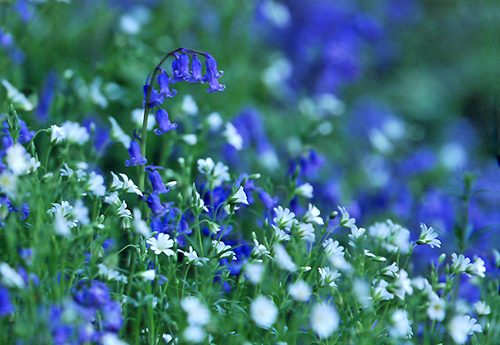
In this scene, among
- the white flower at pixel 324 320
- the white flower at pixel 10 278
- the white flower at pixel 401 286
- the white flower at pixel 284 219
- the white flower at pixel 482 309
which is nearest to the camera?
the white flower at pixel 10 278

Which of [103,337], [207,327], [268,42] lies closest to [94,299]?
[103,337]

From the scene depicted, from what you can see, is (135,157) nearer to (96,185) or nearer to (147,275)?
(96,185)

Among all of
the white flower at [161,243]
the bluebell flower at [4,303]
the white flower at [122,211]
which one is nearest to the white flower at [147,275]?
the white flower at [161,243]

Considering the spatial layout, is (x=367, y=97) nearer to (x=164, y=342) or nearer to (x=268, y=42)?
(x=268, y=42)

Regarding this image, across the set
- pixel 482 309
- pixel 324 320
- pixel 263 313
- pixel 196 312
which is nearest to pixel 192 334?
pixel 196 312

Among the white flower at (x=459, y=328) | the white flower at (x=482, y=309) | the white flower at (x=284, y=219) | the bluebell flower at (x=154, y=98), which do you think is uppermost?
the bluebell flower at (x=154, y=98)

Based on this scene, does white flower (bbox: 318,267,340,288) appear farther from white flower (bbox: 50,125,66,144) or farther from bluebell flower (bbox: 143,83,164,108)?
white flower (bbox: 50,125,66,144)

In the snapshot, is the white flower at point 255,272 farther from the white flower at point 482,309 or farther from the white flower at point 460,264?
the white flower at point 482,309

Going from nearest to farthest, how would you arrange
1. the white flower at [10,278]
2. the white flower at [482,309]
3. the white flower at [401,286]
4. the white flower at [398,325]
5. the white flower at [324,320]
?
the white flower at [10,278], the white flower at [324,320], the white flower at [398,325], the white flower at [401,286], the white flower at [482,309]

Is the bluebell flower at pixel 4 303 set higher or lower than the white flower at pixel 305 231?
lower
